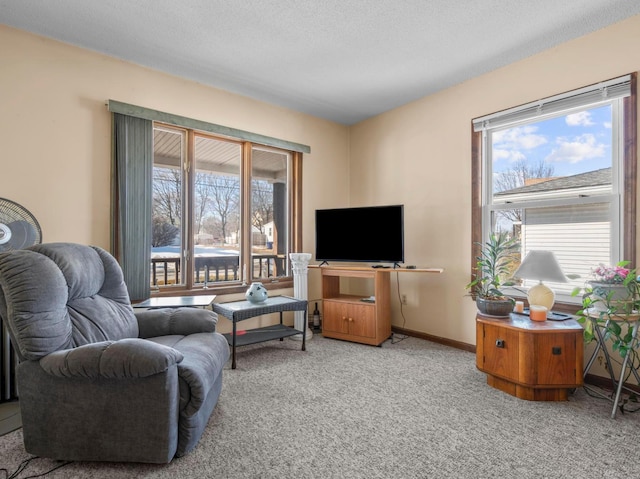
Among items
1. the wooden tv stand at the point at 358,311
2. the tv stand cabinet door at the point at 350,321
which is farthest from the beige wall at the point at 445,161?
the tv stand cabinet door at the point at 350,321

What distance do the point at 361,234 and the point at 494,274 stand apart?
1.38 metres

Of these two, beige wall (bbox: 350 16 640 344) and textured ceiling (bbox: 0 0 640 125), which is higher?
textured ceiling (bbox: 0 0 640 125)

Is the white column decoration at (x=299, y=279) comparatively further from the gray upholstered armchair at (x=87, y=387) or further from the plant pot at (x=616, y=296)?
the plant pot at (x=616, y=296)

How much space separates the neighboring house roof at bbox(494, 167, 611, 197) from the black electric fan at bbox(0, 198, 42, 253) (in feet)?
12.7

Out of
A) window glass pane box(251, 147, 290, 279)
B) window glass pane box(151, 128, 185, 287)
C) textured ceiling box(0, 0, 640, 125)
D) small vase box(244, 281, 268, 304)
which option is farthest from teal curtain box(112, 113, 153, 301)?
window glass pane box(251, 147, 290, 279)

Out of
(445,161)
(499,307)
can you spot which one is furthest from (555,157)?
(499,307)

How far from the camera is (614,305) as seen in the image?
2182 millimetres

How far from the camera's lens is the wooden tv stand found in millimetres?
3520

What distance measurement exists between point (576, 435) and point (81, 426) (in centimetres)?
254

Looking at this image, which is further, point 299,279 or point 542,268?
point 299,279

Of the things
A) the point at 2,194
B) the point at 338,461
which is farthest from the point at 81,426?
the point at 2,194

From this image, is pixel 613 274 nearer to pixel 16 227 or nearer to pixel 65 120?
pixel 16 227

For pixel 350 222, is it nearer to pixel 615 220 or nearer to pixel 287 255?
pixel 287 255

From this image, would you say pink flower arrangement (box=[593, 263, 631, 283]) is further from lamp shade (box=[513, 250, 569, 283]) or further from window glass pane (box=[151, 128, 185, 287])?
window glass pane (box=[151, 128, 185, 287])
